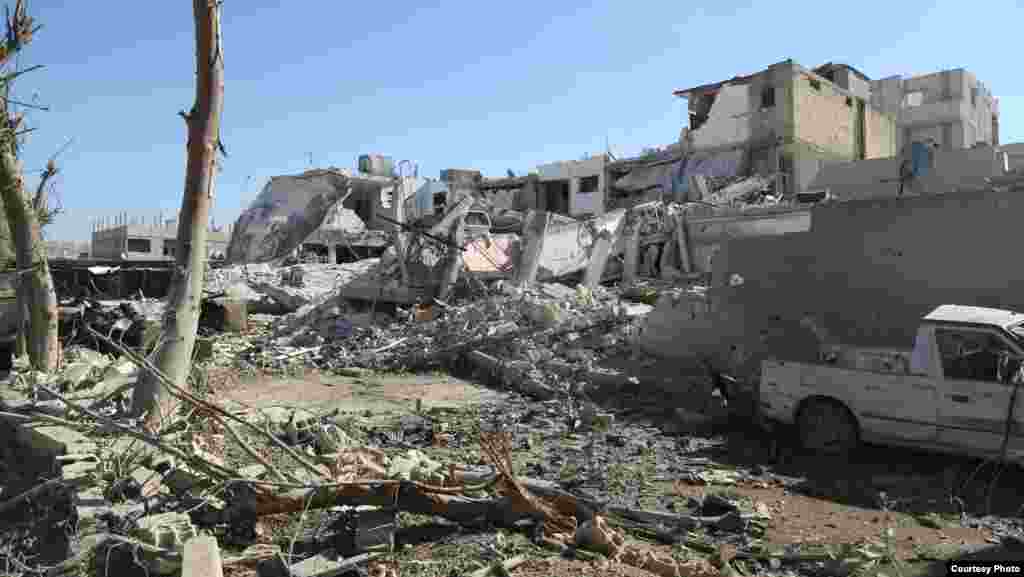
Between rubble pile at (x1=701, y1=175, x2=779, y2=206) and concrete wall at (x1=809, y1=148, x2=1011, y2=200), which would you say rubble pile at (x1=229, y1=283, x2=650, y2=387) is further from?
concrete wall at (x1=809, y1=148, x2=1011, y2=200)

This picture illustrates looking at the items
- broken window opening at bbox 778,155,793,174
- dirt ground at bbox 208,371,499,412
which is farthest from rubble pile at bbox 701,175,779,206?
dirt ground at bbox 208,371,499,412

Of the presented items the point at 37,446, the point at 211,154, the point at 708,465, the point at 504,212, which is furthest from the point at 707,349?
the point at 504,212

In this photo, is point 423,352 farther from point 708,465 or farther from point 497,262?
point 708,465

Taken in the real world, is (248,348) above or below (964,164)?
below

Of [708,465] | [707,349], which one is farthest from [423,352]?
[708,465]

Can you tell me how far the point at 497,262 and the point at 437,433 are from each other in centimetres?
1147

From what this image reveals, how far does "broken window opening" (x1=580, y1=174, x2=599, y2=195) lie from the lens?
38.7 meters

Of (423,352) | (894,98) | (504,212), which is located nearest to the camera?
(423,352)

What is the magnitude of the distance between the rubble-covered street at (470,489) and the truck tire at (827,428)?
0.74 ft

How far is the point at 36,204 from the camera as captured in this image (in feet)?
32.1

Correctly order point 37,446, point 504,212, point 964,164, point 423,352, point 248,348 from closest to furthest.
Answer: point 37,446
point 423,352
point 248,348
point 964,164
point 504,212

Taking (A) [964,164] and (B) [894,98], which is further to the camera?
(B) [894,98]

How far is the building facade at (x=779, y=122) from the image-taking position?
3153 centimetres

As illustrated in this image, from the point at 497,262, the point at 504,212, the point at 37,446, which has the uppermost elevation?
the point at 504,212
